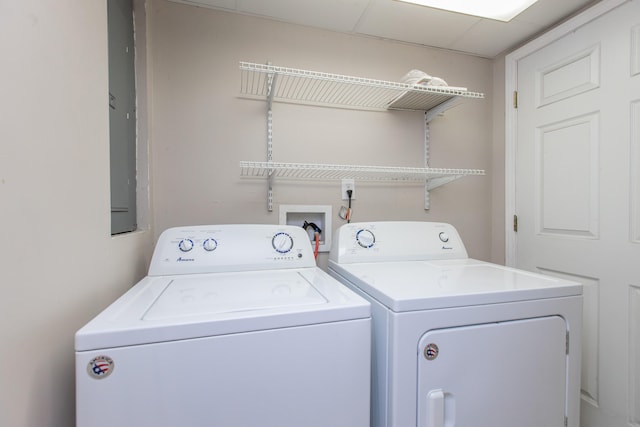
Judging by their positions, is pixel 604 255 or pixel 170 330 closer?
pixel 170 330

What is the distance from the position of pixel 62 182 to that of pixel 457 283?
119cm

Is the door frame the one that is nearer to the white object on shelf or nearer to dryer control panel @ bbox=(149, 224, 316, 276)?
the white object on shelf

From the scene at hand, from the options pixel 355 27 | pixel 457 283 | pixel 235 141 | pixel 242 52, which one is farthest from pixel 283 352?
pixel 355 27

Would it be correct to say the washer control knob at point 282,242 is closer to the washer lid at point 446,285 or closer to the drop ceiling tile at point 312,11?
the washer lid at point 446,285

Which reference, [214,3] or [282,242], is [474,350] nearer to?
[282,242]

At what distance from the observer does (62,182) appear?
2.29 ft

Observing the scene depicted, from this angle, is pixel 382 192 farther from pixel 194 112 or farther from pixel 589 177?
pixel 194 112

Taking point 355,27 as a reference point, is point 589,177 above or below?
below

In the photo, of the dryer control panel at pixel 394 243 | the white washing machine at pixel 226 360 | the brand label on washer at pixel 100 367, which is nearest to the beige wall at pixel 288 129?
the dryer control panel at pixel 394 243

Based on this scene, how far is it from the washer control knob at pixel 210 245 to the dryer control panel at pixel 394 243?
0.54 m

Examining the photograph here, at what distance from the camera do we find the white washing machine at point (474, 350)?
797 mm

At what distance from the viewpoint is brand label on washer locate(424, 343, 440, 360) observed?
0.80m

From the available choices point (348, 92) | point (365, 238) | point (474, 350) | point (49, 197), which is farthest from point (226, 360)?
point (348, 92)

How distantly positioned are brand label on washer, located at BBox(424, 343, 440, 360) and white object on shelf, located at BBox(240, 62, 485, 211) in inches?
33.5
